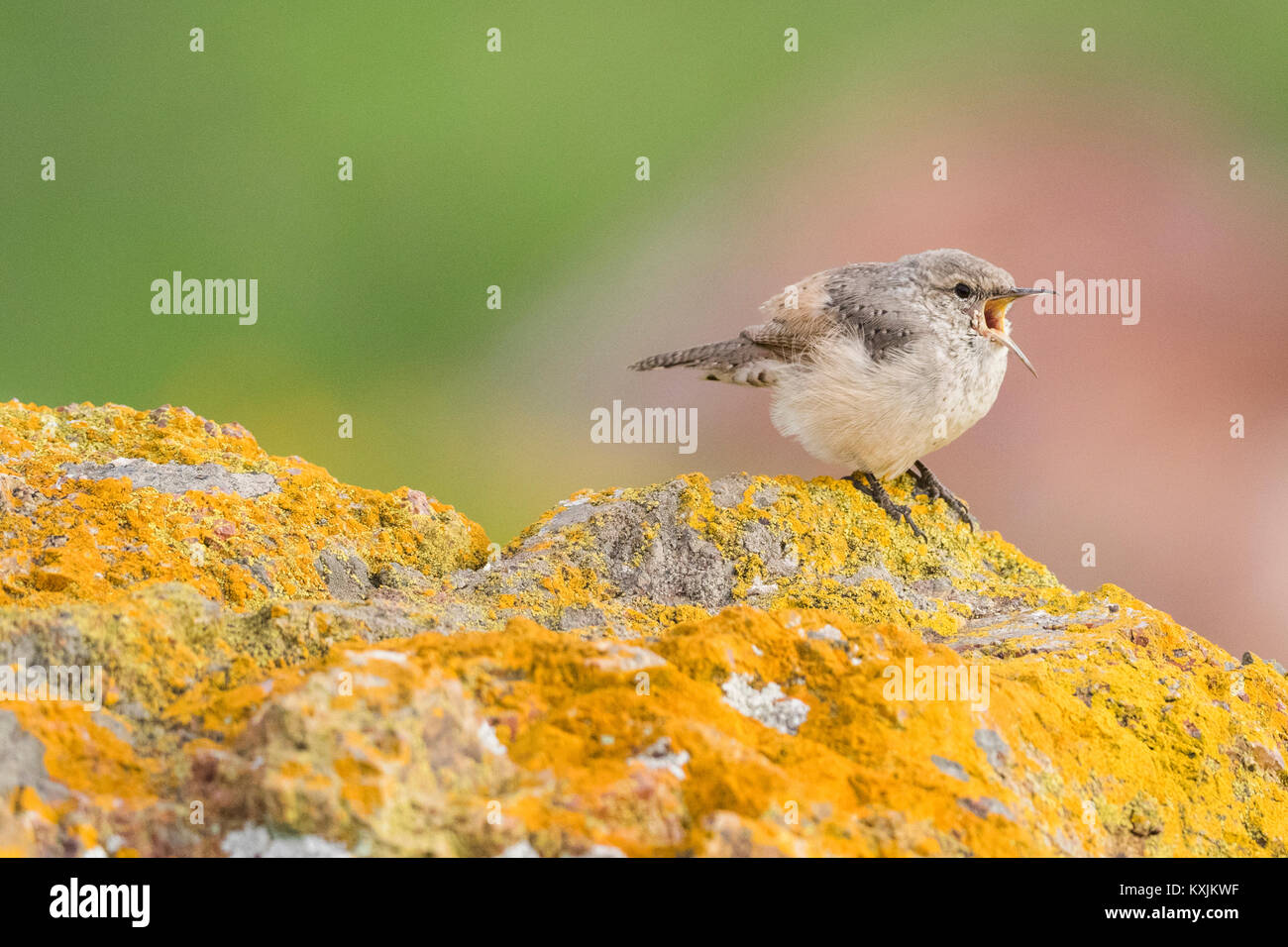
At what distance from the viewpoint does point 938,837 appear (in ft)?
9.05

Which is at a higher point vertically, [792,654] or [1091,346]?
[1091,346]

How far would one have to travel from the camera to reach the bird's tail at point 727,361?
21.6ft

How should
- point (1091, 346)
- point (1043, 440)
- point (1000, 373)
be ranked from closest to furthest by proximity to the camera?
point (1000, 373)
point (1043, 440)
point (1091, 346)

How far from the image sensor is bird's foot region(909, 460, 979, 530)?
575 centimetres

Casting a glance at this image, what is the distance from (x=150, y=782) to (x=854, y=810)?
1784mm

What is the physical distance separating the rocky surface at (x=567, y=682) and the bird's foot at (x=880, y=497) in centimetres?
15

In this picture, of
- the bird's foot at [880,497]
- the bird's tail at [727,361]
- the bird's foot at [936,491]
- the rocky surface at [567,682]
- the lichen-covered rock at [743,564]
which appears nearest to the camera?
the rocky surface at [567,682]

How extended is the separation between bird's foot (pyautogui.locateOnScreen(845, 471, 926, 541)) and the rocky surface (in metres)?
0.15

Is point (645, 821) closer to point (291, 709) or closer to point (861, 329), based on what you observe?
point (291, 709)

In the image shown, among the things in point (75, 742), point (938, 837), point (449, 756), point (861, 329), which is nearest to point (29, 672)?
point (75, 742)
